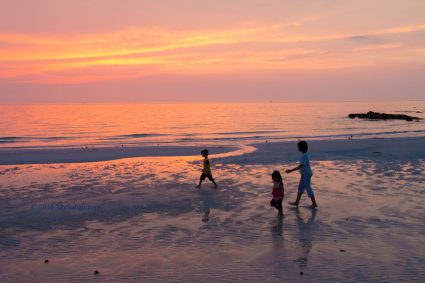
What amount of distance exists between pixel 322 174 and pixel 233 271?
10.8 metres

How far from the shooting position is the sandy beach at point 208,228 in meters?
6.80

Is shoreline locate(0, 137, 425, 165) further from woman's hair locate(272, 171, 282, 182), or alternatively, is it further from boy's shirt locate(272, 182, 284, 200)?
boy's shirt locate(272, 182, 284, 200)

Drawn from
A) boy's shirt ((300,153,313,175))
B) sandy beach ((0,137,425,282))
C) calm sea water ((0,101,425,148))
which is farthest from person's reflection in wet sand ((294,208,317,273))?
calm sea water ((0,101,425,148))

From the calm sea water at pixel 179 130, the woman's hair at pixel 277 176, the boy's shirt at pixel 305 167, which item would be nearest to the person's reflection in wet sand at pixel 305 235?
the woman's hair at pixel 277 176

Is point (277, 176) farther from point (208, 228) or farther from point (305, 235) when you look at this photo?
point (208, 228)

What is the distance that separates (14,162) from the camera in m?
22.0

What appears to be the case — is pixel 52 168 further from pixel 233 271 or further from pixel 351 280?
pixel 351 280

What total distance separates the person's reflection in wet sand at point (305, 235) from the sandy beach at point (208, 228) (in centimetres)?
2

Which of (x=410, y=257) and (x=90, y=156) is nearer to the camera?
(x=410, y=257)

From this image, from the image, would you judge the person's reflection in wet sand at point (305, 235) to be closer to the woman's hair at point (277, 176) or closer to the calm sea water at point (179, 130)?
the woman's hair at point (277, 176)

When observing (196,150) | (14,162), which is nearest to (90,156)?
(14,162)

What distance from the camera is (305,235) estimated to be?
8.62 metres

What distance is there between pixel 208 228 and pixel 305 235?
79.4 inches

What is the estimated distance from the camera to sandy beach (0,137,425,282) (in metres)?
6.80
